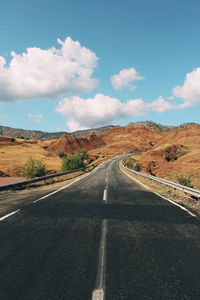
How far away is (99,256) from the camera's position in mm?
3994

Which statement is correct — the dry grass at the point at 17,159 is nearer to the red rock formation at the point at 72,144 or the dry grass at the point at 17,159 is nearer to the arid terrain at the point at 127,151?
the arid terrain at the point at 127,151

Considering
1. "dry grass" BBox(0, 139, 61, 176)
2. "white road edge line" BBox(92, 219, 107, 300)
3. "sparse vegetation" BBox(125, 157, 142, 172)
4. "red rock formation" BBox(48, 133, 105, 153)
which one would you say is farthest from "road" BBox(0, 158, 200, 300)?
"red rock formation" BBox(48, 133, 105, 153)

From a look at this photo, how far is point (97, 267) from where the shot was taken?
3.56 metres

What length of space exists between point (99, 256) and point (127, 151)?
13342 centimetres

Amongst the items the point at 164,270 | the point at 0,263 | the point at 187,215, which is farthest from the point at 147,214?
the point at 0,263

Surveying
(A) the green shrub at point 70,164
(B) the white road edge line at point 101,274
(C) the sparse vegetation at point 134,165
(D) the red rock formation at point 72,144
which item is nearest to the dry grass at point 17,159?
(A) the green shrub at point 70,164

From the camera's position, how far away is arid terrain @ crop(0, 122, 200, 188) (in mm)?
34500

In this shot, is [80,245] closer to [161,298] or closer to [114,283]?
[114,283]

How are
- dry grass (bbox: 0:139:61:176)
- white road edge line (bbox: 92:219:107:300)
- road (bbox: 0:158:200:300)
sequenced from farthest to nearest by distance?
1. dry grass (bbox: 0:139:61:176)
2. road (bbox: 0:158:200:300)
3. white road edge line (bbox: 92:219:107:300)

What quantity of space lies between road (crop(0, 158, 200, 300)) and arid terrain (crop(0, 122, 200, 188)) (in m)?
20.4

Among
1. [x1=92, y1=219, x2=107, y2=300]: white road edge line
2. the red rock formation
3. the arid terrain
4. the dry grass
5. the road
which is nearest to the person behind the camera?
[x1=92, y1=219, x2=107, y2=300]: white road edge line

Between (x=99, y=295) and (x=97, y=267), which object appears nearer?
(x=99, y=295)

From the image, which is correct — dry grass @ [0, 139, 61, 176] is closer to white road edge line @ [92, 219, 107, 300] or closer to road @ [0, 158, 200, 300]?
road @ [0, 158, 200, 300]

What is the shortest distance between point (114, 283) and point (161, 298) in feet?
2.40
